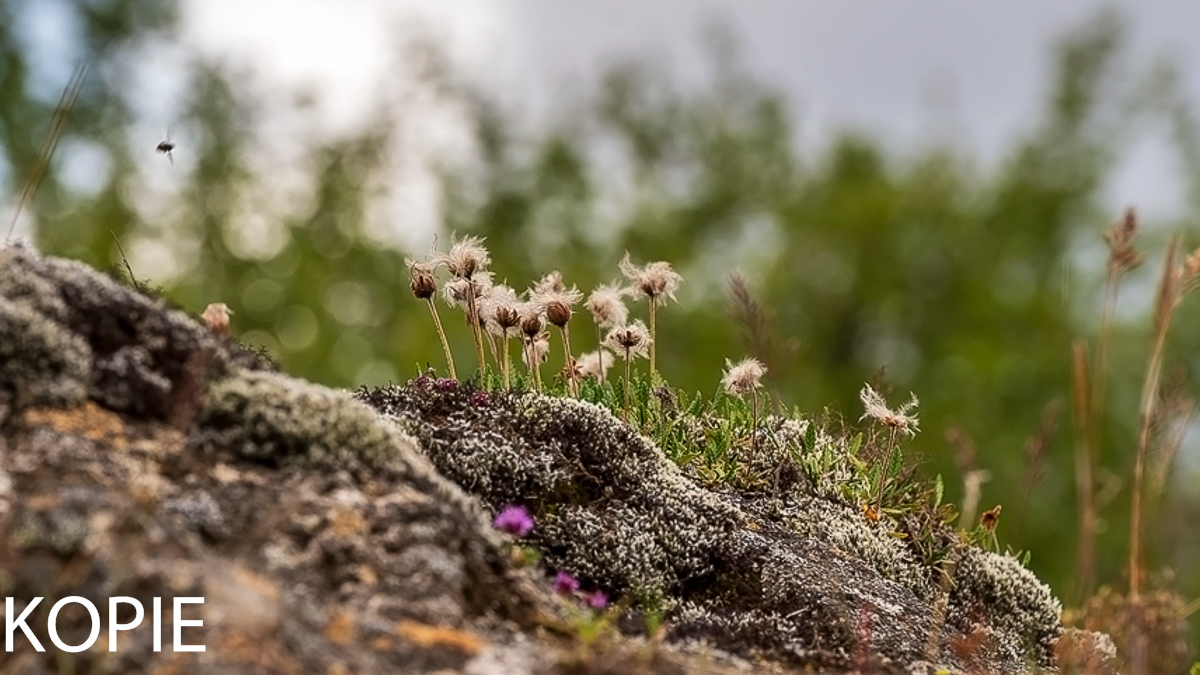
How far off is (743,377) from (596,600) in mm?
2379

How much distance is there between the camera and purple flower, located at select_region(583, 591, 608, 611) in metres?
3.91

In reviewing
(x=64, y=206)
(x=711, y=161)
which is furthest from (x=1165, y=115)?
(x=64, y=206)

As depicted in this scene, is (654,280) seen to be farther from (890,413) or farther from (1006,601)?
(1006,601)

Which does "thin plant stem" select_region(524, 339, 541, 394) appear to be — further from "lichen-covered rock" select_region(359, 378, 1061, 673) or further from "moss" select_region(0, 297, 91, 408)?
"moss" select_region(0, 297, 91, 408)

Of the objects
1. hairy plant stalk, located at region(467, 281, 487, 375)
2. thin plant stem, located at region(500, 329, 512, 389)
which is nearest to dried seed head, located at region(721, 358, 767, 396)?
thin plant stem, located at region(500, 329, 512, 389)

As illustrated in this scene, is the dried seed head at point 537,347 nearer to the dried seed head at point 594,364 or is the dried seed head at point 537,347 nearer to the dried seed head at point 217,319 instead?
the dried seed head at point 594,364

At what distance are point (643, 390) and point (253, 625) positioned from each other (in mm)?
3497

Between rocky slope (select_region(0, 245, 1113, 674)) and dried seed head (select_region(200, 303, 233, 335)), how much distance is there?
1.15ft

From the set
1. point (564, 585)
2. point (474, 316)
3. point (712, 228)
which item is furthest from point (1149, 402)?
point (712, 228)

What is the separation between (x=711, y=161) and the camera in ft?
117

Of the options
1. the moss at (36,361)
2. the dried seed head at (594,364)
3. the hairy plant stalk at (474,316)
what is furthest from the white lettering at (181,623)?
the dried seed head at (594,364)

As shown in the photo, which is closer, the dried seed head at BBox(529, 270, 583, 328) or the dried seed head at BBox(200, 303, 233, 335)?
the dried seed head at BBox(200, 303, 233, 335)

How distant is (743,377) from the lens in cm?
609

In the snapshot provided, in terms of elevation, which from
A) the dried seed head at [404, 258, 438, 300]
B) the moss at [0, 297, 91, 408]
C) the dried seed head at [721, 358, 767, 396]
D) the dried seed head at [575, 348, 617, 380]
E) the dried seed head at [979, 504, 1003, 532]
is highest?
the dried seed head at [575, 348, 617, 380]
